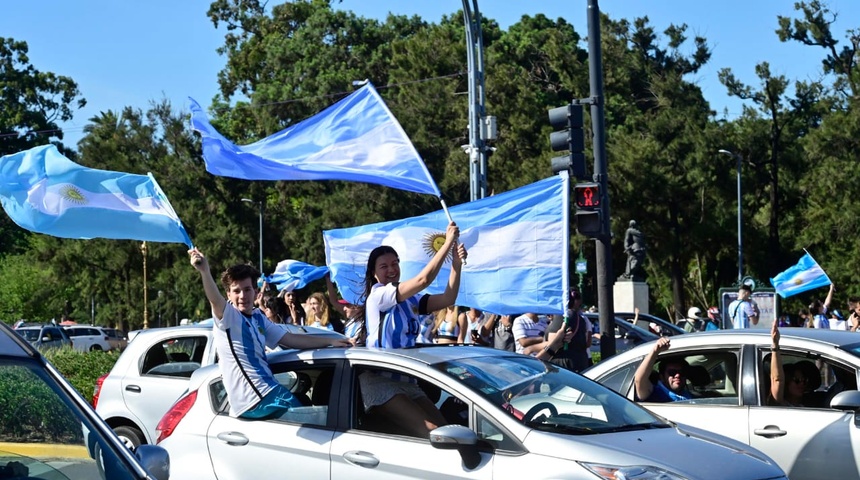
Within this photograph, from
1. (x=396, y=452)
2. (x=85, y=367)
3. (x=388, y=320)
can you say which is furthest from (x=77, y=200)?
(x=85, y=367)

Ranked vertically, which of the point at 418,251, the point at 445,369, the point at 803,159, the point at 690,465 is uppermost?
the point at 803,159

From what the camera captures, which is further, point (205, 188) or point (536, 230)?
point (205, 188)

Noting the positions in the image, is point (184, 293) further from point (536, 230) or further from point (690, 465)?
point (690, 465)

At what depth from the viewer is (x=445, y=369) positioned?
6266mm

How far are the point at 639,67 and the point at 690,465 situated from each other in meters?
46.8

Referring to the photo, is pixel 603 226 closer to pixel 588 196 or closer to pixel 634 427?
pixel 588 196

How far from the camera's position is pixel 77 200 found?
858 cm

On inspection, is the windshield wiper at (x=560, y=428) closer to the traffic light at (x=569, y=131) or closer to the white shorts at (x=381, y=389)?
the white shorts at (x=381, y=389)

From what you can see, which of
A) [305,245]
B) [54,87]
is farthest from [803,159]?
[54,87]

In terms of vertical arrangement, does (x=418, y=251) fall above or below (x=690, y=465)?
above

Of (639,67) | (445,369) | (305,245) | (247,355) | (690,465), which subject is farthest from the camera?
(305,245)

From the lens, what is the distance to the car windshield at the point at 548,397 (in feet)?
19.7

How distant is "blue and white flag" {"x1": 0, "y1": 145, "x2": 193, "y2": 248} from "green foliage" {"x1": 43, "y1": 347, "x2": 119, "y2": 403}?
7855 mm

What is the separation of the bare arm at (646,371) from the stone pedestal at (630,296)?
721 inches
